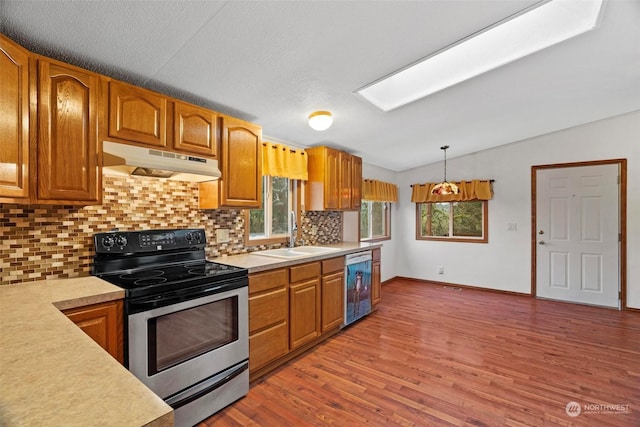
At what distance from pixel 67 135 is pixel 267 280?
154 centimetres

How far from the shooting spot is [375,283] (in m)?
3.90

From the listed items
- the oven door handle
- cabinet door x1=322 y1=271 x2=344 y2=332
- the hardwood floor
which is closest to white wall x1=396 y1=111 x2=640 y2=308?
the hardwood floor

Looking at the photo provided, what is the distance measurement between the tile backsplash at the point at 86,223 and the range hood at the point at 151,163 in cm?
15

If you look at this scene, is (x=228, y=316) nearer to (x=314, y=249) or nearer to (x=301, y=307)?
(x=301, y=307)

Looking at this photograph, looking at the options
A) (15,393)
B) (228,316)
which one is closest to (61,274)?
(228,316)

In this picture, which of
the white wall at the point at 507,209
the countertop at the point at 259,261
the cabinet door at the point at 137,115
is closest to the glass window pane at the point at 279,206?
the countertop at the point at 259,261

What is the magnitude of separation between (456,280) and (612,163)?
109 inches

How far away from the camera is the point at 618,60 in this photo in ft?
8.26

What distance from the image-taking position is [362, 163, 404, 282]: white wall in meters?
5.12

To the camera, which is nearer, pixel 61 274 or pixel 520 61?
pixel 61 274

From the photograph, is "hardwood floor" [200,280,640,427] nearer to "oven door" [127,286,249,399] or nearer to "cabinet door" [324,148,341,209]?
"oven door" [127,286,249,399]

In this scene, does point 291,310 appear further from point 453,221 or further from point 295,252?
point 453,221

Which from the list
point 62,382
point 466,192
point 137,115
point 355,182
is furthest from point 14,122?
point 466,192

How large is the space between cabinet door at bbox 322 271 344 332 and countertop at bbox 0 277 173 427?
7.09ft
